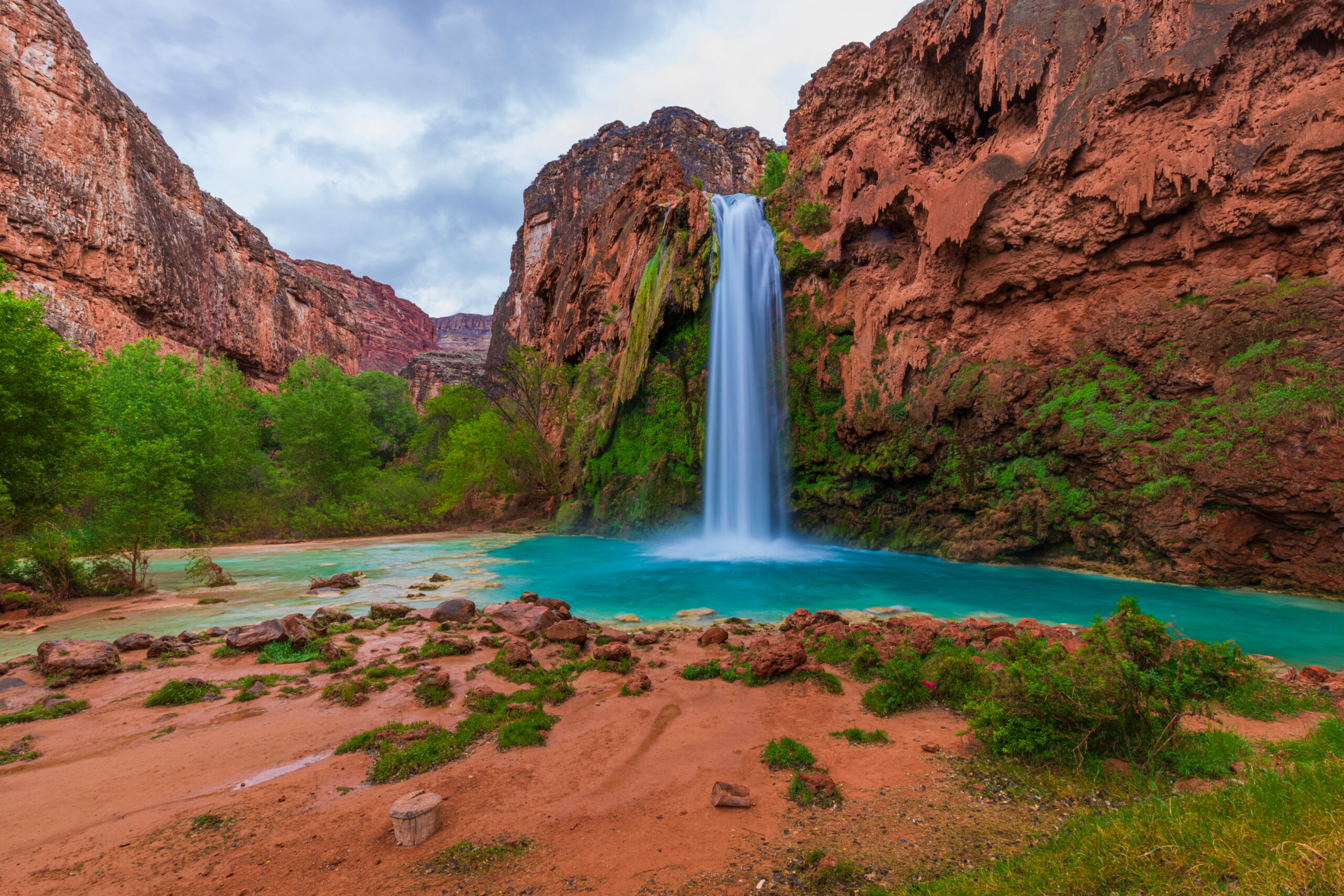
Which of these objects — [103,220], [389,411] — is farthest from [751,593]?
[389,411]

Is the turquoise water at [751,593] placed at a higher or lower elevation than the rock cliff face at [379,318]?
lower

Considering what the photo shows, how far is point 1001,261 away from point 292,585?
22661 mm

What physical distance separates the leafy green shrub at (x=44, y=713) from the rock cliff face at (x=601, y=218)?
2585 cm

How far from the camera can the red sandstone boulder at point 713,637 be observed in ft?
24.7

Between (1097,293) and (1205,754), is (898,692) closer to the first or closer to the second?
(1205,754)

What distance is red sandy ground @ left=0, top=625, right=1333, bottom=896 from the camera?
287 centimetres

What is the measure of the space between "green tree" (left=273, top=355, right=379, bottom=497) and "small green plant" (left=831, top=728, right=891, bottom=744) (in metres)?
30.5

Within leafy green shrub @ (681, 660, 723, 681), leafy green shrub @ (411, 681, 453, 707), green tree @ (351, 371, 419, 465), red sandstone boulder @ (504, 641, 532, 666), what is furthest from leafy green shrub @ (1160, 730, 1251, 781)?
green tree @ (351, 371, 419, 465)

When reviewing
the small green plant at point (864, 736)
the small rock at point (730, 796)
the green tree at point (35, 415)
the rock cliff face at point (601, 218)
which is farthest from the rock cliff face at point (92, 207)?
the small green plant at point (864, 736)

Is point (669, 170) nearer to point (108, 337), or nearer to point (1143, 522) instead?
point (1143, 522)

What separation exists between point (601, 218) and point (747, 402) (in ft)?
71.9

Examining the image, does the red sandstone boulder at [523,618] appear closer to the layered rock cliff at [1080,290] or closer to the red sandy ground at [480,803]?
the red sandy ground at [480,803]

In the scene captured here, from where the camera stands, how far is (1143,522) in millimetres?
12766

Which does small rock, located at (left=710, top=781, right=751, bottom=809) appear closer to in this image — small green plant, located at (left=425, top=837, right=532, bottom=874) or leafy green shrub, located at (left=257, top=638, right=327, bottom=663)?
small green plant, located at (left=425, top=837, right=532, bottom=874)
